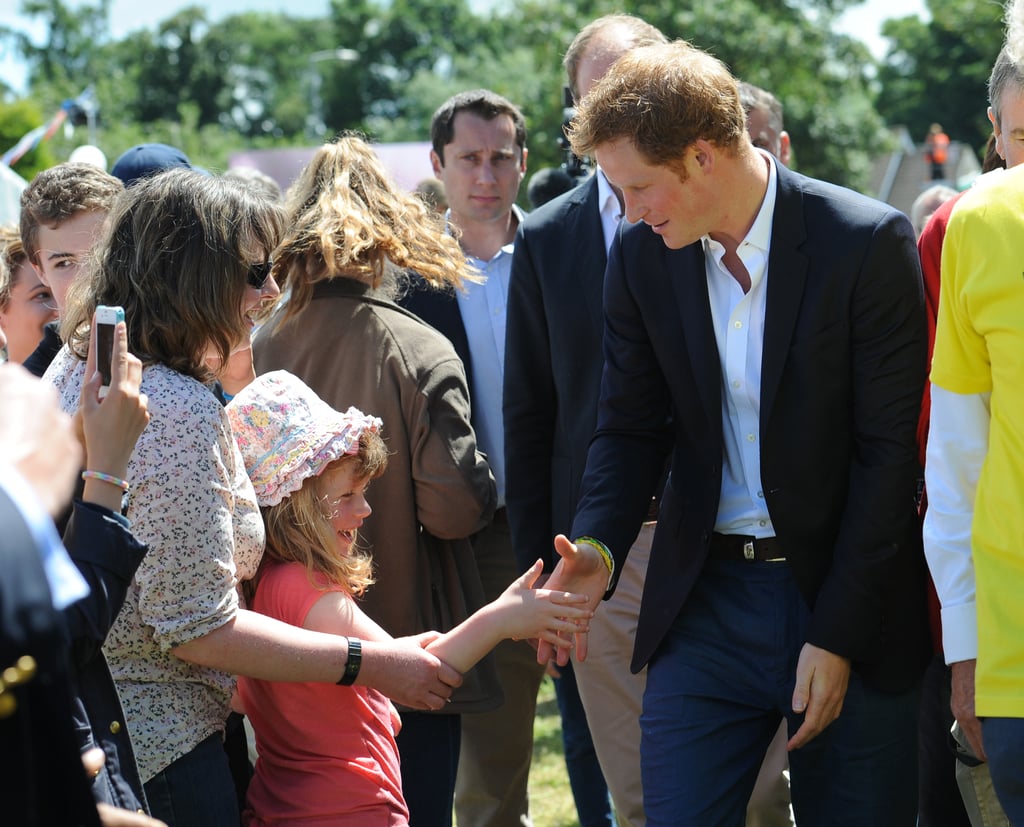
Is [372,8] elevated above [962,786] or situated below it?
above

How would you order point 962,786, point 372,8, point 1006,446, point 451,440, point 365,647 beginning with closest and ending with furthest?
point 1006,446
point 365,647
point 962,786
point 451,440
point 372,8

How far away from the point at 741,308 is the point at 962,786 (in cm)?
121

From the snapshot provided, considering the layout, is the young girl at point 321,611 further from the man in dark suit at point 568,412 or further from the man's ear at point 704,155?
the man's ear at point 704,155

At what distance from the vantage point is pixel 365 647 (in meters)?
2.69

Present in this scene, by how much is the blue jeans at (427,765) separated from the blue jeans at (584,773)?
4.03 feet

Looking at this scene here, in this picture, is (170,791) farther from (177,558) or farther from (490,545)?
(490,545)

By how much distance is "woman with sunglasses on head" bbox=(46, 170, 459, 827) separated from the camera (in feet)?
7.60

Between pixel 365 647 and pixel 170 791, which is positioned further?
pixel 365 647

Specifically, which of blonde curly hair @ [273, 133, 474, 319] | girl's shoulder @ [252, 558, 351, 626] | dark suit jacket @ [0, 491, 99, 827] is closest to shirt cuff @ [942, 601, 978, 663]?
girl's shoulder @ [252, 558, 351, 626]

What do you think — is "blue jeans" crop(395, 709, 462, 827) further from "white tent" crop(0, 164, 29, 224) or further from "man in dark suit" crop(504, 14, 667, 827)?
"white tent" crop(0, 164, 29, 224)

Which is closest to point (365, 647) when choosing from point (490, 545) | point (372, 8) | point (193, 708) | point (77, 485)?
point (193, 708)

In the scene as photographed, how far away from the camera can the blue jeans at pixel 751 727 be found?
9.11 ft

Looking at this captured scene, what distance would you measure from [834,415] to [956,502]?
472 millimetres

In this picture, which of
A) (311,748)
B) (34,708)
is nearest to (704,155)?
(311,748)
